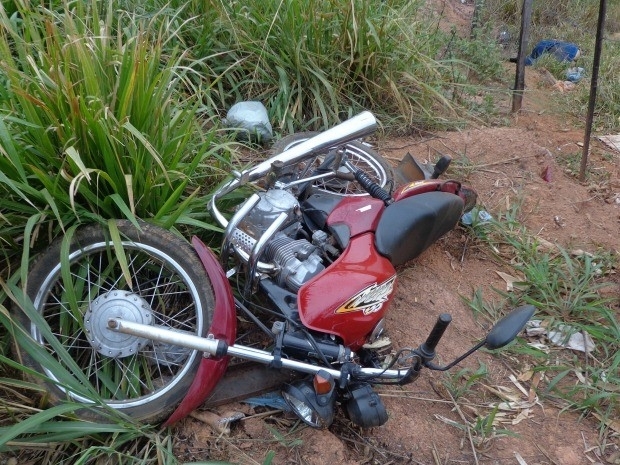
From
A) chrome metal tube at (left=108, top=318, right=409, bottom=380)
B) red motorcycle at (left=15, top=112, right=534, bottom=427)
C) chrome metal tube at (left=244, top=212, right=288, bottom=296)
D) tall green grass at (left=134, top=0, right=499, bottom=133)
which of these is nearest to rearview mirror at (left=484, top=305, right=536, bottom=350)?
red motorcycle at (left=15, top=112, right=534, bottom=427)

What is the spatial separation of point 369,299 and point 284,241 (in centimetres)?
46

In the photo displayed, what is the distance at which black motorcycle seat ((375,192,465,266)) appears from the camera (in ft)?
8.30

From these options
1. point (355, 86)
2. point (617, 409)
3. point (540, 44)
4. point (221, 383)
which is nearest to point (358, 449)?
point (221, 383)

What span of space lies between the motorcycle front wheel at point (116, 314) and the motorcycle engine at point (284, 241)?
0.28 metres

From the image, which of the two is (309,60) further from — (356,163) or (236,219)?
(236,219)

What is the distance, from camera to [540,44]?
6.70 meters

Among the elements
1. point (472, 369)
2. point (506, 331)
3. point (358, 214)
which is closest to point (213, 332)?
point (358, 214)

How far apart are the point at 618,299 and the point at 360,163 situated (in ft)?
5.41

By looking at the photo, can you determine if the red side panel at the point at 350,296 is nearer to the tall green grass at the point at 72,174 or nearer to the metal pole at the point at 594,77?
the tall green grass at the point at 72,174

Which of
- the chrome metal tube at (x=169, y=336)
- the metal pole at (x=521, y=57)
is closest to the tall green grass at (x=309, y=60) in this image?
the metal pole at (x=521, y=57)

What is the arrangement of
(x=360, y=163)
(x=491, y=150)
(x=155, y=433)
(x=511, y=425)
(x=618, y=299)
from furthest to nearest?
(x=491, y=150) < (x=360, y=163) < (x=618, y=299) < (x=511, y=425) < (x=155, y=433)

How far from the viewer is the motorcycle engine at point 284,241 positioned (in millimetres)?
2426

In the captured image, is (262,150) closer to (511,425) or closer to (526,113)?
(511,425)

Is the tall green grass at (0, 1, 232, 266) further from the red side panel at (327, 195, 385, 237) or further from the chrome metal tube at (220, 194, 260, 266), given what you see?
the red side panel at (327, 195, 385, 237)
